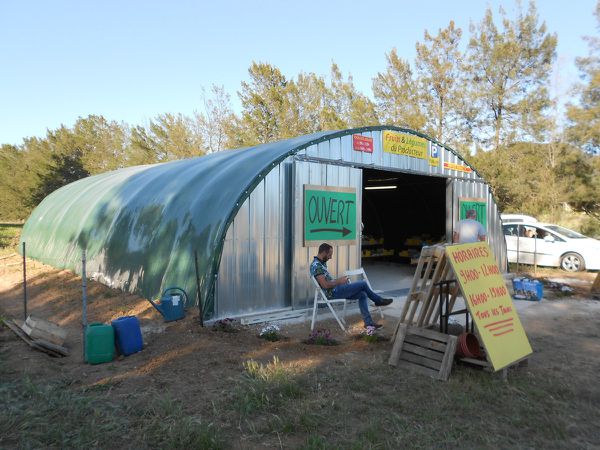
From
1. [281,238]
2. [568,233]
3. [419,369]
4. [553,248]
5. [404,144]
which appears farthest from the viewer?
[568,233]

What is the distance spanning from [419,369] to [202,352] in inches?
103

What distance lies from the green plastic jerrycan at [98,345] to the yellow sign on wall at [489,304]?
412 centimetres

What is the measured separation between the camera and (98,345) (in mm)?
5371

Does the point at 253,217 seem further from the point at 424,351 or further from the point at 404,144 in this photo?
the point at 404,144

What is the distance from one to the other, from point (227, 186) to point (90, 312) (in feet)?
11.0

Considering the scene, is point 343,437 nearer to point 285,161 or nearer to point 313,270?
point 313,270

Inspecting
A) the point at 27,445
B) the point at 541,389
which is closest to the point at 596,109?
the point at 541,389

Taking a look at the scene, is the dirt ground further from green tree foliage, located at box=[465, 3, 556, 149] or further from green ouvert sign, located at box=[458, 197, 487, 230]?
green tree foliage, located at box=[465, 3, 556, 149]

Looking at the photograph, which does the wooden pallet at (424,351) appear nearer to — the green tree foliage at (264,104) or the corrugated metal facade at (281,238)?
the corrugated metal facade at (281,238)

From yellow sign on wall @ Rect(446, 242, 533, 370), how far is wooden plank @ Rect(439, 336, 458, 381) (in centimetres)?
30

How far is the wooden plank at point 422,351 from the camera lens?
4.99 metres

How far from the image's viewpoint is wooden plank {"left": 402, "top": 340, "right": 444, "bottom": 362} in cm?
499

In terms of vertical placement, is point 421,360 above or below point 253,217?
below

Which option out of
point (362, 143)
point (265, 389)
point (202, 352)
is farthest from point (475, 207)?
point (265, 389)
